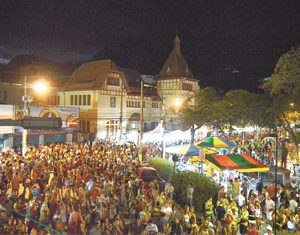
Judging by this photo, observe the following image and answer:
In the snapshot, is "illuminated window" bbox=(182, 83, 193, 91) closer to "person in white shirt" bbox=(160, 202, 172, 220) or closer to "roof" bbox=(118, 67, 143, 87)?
"roof" bbox=(118, 67, 143, 87)

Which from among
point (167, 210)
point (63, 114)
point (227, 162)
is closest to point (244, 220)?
point (167, 210)

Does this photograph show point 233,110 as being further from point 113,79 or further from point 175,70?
point 175,70

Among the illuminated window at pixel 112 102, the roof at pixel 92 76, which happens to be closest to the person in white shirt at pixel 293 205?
the roof at pixel 92 76

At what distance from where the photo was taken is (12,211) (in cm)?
920

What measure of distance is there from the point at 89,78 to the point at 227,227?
32016 mm

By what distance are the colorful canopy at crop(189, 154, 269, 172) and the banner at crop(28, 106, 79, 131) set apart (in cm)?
2210

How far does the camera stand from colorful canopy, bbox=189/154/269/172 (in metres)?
13.6

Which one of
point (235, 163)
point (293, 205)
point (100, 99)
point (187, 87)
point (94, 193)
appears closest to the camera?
point (293, 205)

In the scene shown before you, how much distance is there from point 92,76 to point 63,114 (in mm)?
7834

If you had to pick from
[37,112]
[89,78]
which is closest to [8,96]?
A: [37,112]

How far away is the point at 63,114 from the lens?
32.3 metres

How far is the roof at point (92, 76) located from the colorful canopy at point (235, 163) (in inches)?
929

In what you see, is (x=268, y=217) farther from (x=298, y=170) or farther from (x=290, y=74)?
(x=298, y=170)

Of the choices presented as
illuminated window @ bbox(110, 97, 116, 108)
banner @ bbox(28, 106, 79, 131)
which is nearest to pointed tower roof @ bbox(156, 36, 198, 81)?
illuminated window @ bbox(110, 97, 116, 108)
